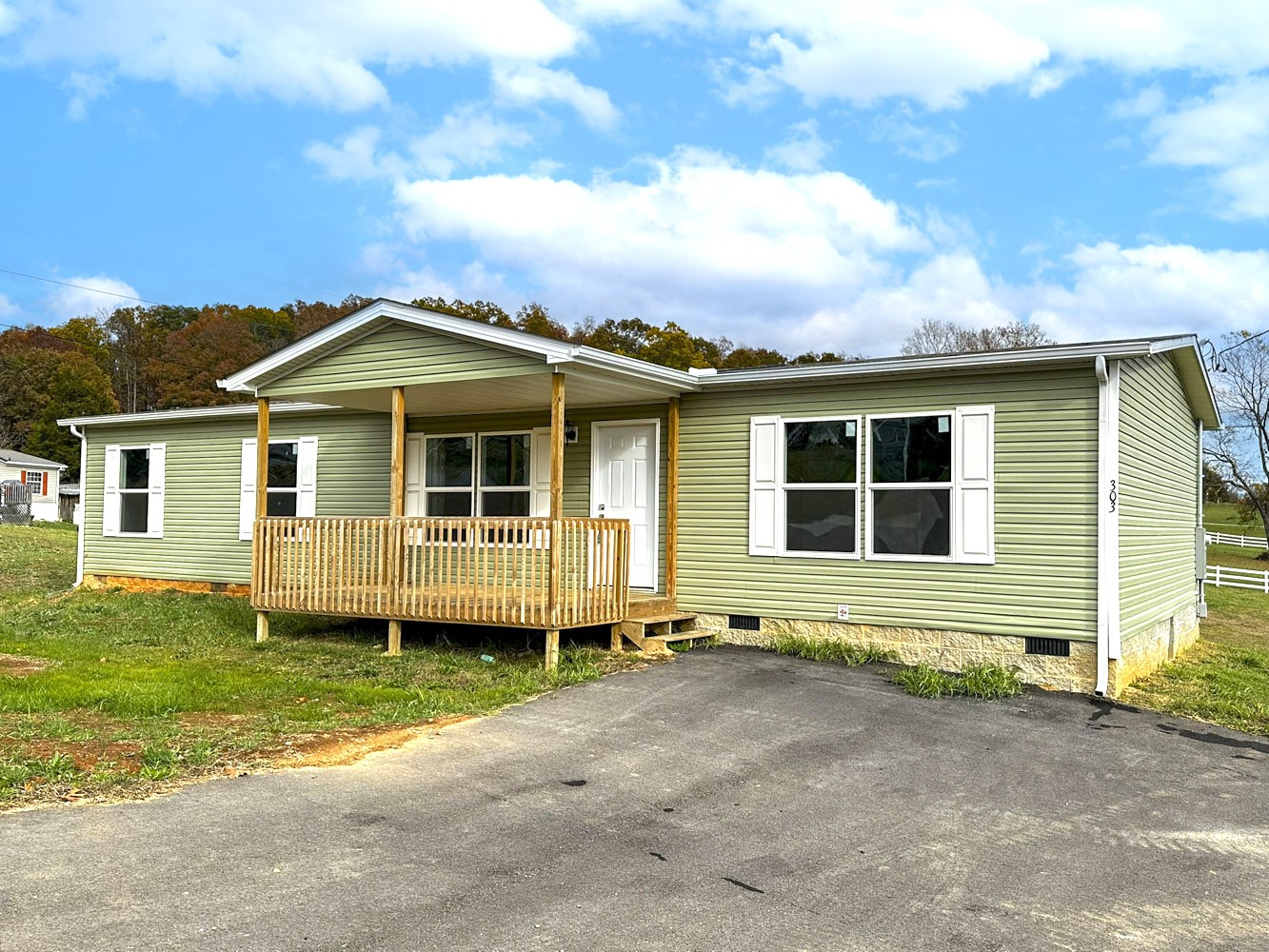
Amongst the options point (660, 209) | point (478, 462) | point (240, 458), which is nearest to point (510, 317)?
point (660, 209)

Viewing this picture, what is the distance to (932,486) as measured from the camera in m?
9.44

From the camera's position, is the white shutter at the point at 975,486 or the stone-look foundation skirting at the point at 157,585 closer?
the white shutter at the point at 975,486

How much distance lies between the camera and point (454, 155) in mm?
25891

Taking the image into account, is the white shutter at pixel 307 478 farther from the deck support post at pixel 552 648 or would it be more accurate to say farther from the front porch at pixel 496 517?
the deck support post at pixel 552 648

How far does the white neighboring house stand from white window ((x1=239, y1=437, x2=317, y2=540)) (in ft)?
108

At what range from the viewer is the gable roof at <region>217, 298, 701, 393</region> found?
905 centimetres

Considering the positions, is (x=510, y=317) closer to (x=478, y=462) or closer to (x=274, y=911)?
(x=478, y=462)

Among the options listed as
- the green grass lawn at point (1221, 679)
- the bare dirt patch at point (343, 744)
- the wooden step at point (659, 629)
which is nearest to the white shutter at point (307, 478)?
the wooden step at point (659, 629)

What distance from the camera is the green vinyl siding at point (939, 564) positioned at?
8805 mm

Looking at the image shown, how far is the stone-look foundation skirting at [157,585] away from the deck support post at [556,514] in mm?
7186

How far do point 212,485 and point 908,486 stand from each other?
34.3 feet

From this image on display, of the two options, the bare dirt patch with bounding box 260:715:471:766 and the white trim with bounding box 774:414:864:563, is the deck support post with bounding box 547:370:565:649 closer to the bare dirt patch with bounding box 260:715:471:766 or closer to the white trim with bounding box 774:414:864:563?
the bare dirt patch with bounding box 260:715:471:766

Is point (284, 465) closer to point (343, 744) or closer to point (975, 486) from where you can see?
point (343, 744)

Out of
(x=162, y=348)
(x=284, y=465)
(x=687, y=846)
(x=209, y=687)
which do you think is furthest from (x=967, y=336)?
(x=162, y=348)
